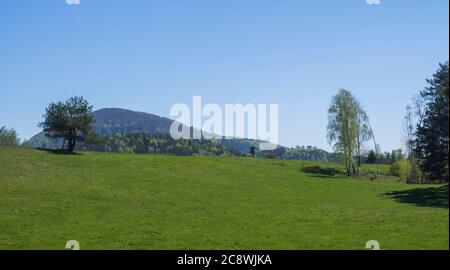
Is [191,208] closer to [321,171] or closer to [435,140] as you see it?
[435,140]

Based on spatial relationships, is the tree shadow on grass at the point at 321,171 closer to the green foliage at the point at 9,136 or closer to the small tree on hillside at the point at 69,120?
the small tree on hillside at the point at 69,120

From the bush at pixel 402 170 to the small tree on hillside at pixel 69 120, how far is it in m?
60.9

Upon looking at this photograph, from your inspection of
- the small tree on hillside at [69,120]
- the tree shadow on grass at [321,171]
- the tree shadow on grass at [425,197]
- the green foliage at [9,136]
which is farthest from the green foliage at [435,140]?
the green foliage at [9,136]

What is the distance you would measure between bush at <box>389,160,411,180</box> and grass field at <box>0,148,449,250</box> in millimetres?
23094

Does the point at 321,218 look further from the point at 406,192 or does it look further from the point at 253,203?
the point at 406,192

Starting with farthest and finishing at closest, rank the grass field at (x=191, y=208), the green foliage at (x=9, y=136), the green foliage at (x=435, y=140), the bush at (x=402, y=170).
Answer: the green foliage at (x=9, y=136)
the bush at (x=402, y=170)
the green foliage at (x=435, y=140)
the grass field at (x=191, y=208)

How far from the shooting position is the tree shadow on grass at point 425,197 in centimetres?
5037

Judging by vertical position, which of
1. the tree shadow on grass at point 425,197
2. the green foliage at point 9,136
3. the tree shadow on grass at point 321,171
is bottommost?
the tree shadow on grass at point 425,197

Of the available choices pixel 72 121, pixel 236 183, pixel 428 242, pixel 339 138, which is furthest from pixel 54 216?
pixel 339 138

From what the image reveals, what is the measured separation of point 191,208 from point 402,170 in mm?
68583

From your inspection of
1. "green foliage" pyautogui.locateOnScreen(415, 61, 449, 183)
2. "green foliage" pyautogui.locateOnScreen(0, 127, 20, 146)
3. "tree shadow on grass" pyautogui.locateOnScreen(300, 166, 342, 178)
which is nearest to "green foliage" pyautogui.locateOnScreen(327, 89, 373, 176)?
"tree shadow on grass" pyautogui.locateOnScreen(300, 166, 342, 178)

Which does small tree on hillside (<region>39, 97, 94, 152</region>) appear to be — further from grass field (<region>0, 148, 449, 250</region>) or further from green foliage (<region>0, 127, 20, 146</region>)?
green foliage (<region>0, 127, 20, 146</region>)
